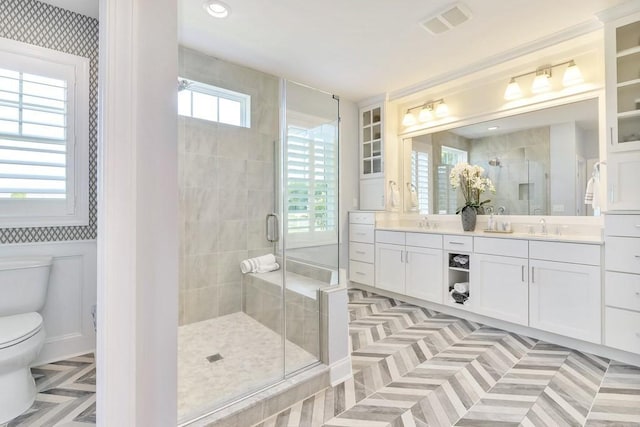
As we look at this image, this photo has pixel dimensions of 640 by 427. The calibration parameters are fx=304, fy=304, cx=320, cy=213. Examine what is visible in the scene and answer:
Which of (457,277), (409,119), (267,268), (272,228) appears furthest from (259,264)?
(409,119)

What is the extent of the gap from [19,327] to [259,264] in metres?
1.62

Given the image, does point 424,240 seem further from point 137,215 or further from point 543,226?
point 137,215

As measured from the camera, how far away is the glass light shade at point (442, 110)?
3572 mm

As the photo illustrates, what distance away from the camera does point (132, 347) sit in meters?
1.01

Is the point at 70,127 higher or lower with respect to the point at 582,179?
higher

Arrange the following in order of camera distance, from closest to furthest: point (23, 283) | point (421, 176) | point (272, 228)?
point (23, 283), point (272, 228), point (421, 176)

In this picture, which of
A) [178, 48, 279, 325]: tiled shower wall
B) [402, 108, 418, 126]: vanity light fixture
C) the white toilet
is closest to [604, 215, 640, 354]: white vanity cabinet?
[402, 108, 418, 126]: vanity light fixture

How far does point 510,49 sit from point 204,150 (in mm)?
2947

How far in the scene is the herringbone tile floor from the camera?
1.59 meters

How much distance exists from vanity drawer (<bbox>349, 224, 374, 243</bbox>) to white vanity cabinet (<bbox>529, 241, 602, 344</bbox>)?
1707mm

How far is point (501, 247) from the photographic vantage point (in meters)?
2.68

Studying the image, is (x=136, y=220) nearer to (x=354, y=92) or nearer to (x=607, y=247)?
(x=607, y=247)

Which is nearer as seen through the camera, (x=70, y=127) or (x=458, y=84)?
(x=70, y=127)

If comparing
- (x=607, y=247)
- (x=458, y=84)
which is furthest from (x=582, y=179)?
(x=458, y=84)
